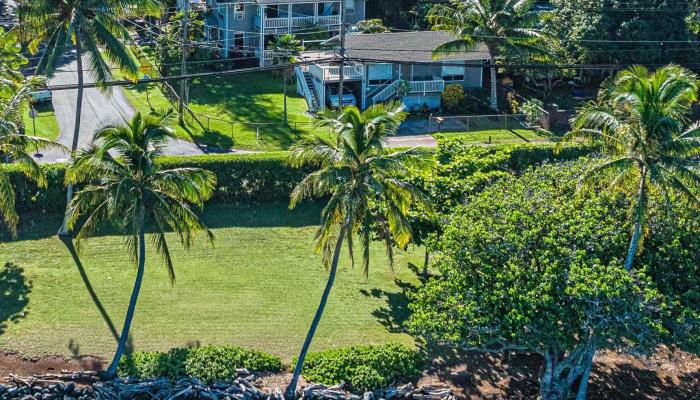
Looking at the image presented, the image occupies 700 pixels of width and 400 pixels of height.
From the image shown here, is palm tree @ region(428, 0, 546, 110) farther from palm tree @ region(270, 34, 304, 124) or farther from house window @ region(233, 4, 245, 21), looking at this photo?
house window @ region(233, 4, 245, 21)

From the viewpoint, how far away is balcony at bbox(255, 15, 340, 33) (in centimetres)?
5787

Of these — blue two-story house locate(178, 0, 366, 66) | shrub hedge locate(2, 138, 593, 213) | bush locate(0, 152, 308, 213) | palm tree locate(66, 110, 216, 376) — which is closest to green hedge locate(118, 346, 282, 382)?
palm tree locate(66, 110, 216, 376)

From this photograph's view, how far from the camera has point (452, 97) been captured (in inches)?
2122

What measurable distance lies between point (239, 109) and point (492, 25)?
16.9 metres

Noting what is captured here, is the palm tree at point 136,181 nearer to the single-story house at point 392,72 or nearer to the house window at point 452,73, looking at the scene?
the single-story house at point 392,72

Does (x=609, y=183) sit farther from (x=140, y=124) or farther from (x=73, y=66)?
(x=73, y=66)

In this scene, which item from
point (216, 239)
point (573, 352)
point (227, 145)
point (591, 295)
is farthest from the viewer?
point (227, 145)

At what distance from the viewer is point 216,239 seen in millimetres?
36281

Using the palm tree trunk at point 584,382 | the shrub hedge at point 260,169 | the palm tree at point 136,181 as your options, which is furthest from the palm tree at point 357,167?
the shrub hedge at point 260,169

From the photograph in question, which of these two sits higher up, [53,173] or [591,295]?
[53,173]

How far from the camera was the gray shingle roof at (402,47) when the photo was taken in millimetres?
52344

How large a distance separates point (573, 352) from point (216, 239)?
16.6 m

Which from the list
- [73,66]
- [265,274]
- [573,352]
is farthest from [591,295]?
[73,66]

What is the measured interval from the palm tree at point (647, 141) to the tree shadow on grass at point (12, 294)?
20.8 metres
